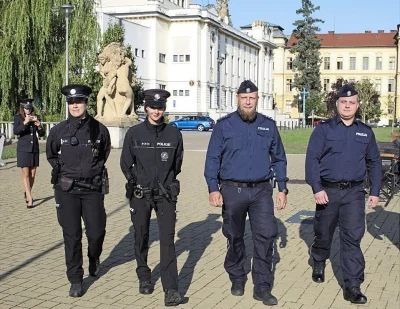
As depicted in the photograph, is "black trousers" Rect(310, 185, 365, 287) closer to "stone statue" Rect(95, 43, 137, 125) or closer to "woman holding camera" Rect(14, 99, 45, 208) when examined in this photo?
"woman holding camera" Rect(14, 99, 45, 208)

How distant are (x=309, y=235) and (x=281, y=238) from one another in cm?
51

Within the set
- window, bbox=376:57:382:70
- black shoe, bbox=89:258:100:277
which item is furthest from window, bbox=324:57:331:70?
black shoe, bbox=89:258:100:277

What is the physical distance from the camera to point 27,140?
444 inches

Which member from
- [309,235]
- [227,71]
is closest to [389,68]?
[227,71]

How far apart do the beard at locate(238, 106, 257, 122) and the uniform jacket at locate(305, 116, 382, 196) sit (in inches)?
30.3

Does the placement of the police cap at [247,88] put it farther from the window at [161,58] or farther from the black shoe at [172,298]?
the window at [161,58]

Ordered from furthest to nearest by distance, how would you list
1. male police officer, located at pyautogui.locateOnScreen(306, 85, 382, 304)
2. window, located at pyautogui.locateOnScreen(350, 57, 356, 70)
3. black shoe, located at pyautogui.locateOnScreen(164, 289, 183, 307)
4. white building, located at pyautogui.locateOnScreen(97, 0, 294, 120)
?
window, located at pyautogui.locateOnScreen(350, 57, 356, 70) < white building, located at pyautogui.locateOnScreen(97, 0, 294, 120) < male police officer, located at pyautogui.locateOnScreen(306, 85, 382, 304) < black shoe, located at pyautogui.locateOnScreen(164, 289, 183, 307)

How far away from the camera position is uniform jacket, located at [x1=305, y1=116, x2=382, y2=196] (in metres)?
6.11

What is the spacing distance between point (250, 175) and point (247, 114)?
1.91ft

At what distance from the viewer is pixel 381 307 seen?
5758 mm

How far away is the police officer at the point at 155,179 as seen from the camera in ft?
19.2

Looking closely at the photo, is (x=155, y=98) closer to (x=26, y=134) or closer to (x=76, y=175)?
(x=76, y=175)

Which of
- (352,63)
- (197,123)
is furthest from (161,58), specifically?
(352,63)

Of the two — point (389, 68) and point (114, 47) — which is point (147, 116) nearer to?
point (114, 47)
